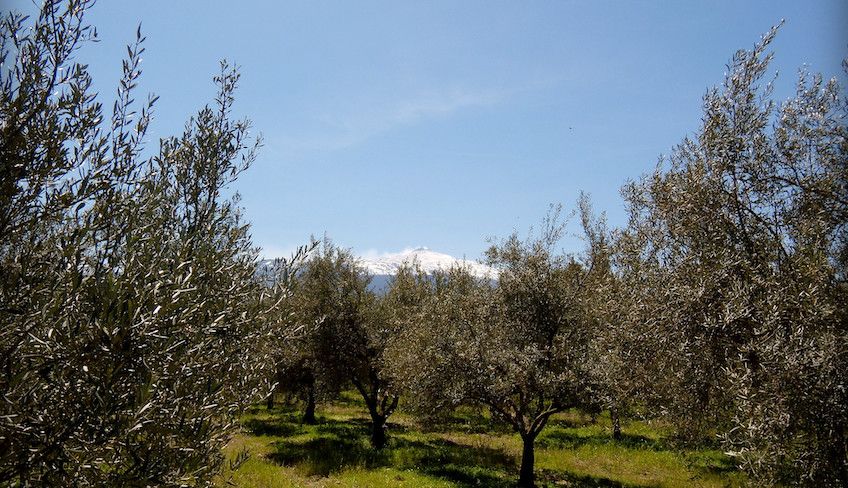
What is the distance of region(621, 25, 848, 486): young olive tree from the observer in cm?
778

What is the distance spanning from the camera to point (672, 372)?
36.2 ft

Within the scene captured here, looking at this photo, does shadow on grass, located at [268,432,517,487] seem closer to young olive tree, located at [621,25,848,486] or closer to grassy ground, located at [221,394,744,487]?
grassy ground, located at [221,394,744,487]

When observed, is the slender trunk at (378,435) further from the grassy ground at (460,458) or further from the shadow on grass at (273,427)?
the shadow on grass at (273,427)

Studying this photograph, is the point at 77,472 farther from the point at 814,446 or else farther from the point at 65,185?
the point at 814,446

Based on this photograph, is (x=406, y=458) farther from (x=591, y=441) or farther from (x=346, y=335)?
(x=591, y=441)

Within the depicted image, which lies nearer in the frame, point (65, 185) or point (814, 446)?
point (65, 185)

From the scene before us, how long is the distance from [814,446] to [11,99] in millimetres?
12521

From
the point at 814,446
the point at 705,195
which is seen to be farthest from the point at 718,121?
the point at 814,446

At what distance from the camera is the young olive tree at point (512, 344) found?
19.0 m

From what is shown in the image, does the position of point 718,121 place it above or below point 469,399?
above

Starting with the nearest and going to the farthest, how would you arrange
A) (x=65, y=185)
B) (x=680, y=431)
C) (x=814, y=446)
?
1. (x=65, y=185)
2. (x=814, y=446)
3. (x=680, y=431)

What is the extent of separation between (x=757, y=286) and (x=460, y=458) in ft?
65.6

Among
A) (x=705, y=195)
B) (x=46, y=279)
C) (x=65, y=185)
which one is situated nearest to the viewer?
(x=46, y=279)

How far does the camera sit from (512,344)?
20.4m
